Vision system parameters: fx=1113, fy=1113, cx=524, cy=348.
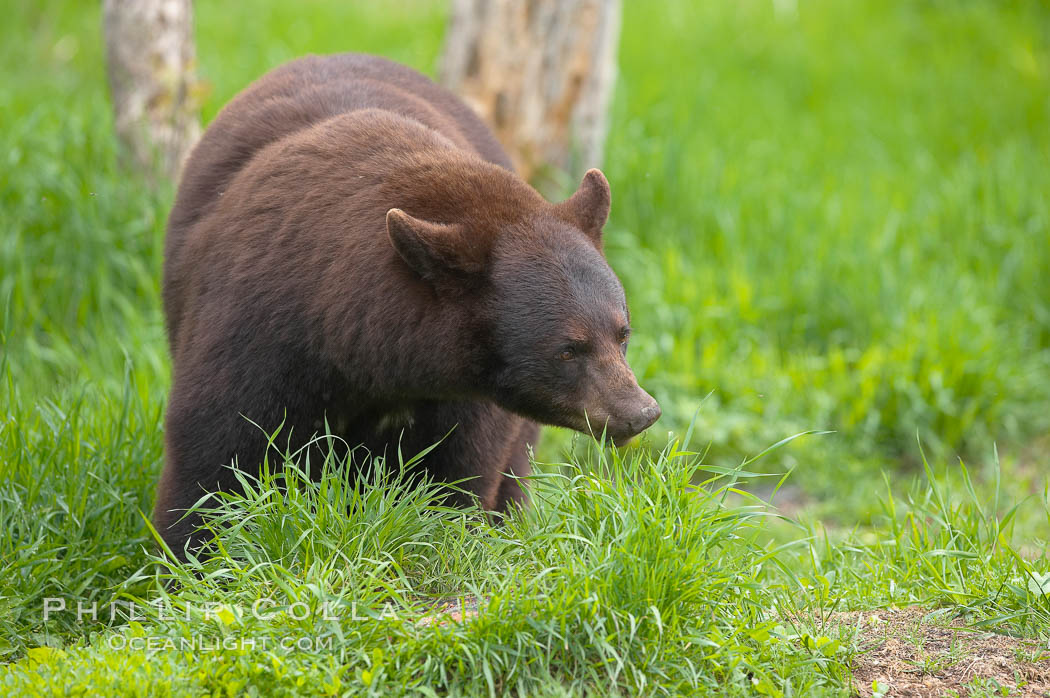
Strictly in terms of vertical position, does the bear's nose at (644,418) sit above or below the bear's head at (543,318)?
below

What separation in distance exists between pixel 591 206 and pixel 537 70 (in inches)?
147

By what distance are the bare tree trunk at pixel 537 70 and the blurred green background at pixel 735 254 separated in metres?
0.40

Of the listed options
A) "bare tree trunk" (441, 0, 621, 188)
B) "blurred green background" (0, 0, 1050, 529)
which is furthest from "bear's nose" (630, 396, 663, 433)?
"bare tree trunk" (441, 0, 621, 188)

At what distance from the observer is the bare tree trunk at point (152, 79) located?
609 cm

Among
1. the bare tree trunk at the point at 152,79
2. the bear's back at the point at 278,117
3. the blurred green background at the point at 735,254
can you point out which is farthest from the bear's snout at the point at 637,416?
the bare tree trunk at the point at 152,79

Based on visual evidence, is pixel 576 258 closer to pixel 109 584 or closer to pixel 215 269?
pixel 215 269

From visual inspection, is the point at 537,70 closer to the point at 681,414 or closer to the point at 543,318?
the point at 681,414

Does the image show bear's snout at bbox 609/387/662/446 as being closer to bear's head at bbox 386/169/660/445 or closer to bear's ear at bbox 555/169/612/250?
bear's head at bbox 386/169/660/445

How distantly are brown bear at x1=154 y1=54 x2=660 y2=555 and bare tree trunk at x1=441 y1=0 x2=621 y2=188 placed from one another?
3345 millimetres

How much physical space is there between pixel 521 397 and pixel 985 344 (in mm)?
4012

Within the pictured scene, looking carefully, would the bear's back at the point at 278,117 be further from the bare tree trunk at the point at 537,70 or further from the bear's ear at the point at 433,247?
the bare tree trunk at the point at 537,70

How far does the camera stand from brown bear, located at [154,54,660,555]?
11.0 feet

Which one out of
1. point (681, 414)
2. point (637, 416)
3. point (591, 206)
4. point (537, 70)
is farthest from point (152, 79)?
point (637, 416)

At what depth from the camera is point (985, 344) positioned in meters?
6.41
